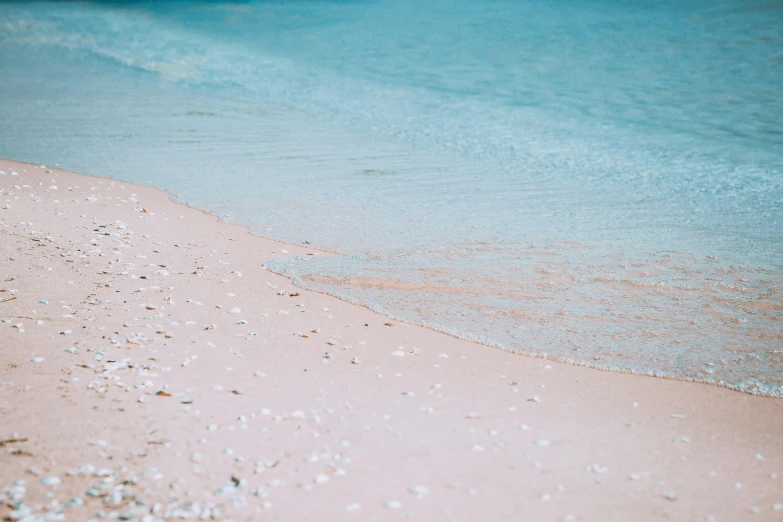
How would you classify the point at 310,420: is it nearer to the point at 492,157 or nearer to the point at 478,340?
the point at 478,340

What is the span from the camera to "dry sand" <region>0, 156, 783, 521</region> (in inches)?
109

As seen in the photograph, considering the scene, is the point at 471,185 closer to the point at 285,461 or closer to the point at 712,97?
the point at 285,461

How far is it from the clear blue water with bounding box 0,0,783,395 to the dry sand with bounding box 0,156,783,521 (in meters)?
0.45

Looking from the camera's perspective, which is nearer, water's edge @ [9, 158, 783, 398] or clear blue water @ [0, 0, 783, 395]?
water's edge @ [9, 158, 783, 398]

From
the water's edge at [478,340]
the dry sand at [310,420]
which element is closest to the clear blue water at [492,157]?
the water's edge at [478,340]

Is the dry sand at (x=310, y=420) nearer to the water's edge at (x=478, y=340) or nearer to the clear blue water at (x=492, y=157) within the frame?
the water's edge at (x=478, y=340)

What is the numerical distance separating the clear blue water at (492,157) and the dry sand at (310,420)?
0.45 m

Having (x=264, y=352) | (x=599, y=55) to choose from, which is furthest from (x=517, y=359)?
(x=599, y=55)

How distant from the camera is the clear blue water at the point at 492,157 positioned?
4910 mm

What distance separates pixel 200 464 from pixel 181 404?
0.49m

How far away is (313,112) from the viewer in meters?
11.8

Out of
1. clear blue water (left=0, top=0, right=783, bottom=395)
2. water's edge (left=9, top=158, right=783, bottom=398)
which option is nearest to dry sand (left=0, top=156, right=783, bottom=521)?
water's edge (left=9, top=158, right=783, bottom=398)

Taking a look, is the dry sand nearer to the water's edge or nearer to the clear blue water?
the water's edge

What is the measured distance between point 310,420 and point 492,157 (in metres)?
6.58
